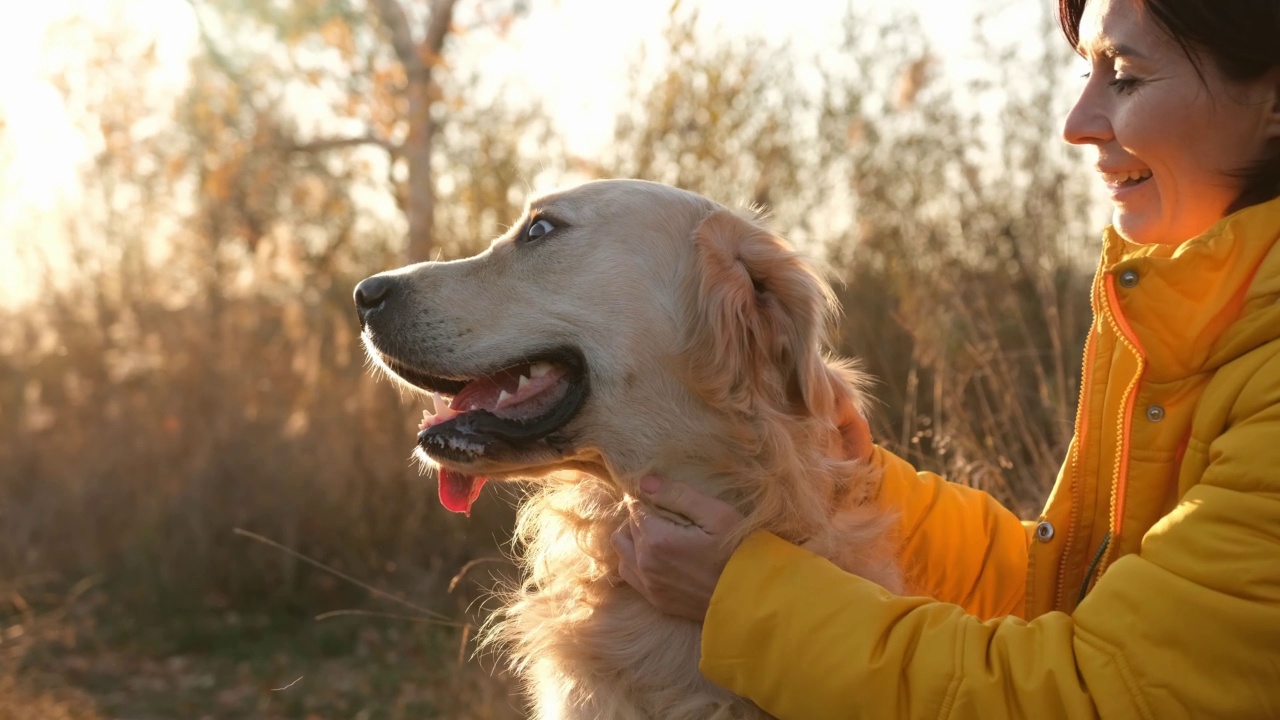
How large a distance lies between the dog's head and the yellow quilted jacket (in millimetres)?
460

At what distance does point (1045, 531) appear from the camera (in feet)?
6.31

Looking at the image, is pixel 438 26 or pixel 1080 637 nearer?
pixel 1080 637

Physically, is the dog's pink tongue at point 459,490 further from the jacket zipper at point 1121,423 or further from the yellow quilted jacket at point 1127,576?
the jacket zipper at point 1121,423

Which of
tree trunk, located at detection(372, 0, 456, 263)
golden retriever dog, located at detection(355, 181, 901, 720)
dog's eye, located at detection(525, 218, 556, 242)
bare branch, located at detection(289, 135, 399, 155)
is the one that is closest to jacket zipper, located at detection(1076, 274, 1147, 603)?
golden retriever dog, located at detection(355, 181, 901, 720)

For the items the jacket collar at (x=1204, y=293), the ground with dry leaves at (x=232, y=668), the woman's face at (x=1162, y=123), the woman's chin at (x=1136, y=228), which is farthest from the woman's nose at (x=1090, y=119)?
the ground with dry leaves at (x=232, y=668)

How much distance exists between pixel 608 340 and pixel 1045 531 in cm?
94

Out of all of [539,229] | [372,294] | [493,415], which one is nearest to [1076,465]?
[493,415]

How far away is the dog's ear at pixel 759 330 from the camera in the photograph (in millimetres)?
2234

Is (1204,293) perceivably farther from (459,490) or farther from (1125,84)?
(459,490)

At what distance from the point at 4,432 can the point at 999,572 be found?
6202 millimetres

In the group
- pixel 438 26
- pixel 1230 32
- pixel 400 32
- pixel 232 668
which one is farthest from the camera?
pixel 400 32

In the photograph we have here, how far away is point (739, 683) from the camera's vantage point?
5.58ft

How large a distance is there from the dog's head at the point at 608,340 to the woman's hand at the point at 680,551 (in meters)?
0.15

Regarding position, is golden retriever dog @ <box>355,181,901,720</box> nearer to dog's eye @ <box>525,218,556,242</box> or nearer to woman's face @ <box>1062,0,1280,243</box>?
dog's eye @ <box>525,218,556,242</box>
